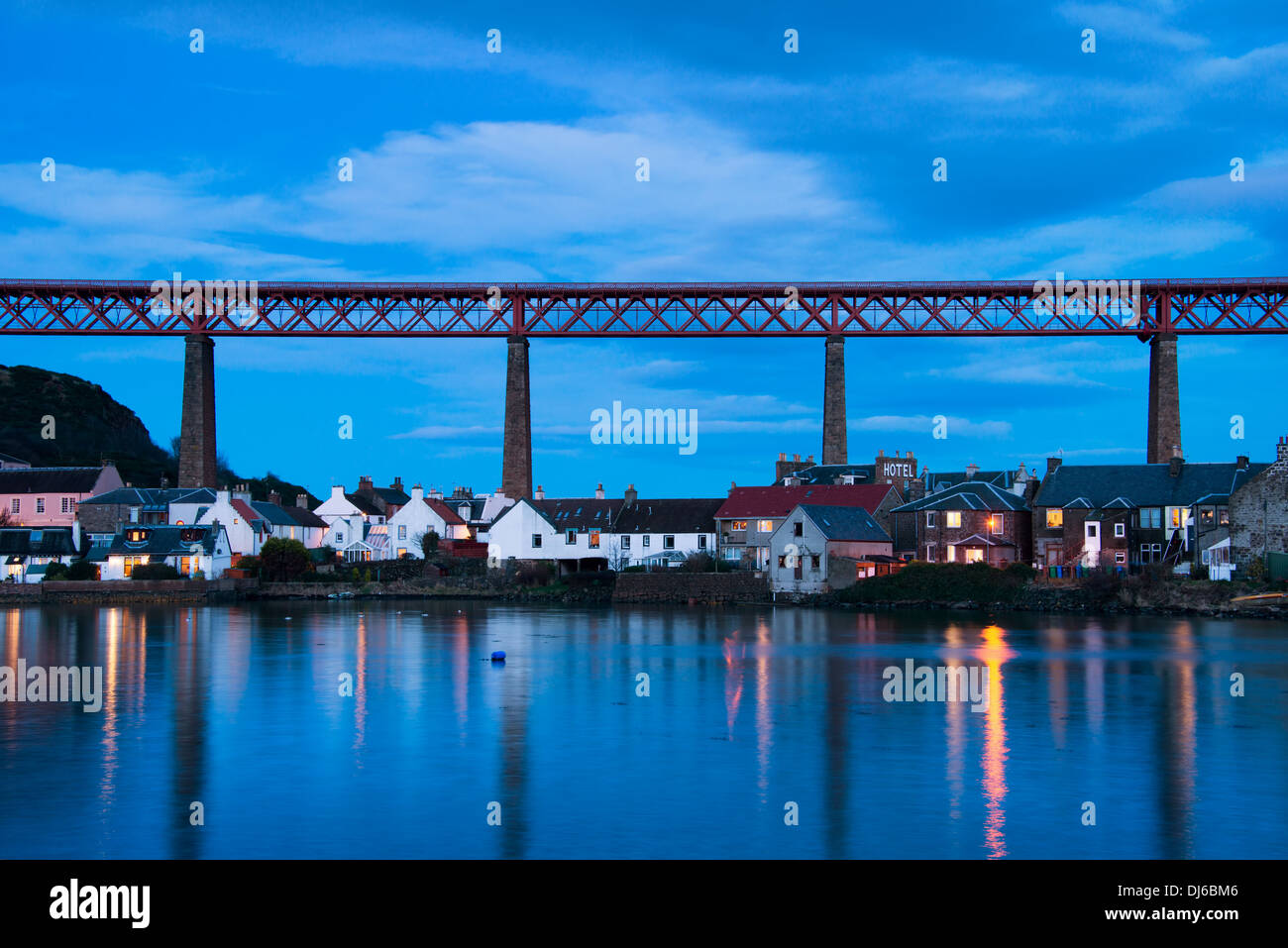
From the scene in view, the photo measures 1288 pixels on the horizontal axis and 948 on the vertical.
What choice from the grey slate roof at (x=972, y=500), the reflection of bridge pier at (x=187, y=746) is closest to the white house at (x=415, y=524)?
the grey slate roof at (x=972, y=500)

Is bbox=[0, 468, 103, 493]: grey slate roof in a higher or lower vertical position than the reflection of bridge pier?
higher

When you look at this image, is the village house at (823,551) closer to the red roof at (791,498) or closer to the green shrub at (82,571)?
the red roof at (791,498)

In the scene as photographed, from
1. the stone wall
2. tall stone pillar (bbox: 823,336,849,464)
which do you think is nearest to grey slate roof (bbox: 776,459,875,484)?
tall stone pillar (bbox: 823,336,849,464)

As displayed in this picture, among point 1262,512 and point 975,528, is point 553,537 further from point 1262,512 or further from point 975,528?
point 1262,512

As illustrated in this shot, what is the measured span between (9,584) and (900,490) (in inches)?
2136

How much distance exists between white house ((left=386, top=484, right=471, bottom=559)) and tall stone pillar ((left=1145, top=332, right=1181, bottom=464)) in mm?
47572

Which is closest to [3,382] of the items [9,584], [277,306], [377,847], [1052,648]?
[277,306]

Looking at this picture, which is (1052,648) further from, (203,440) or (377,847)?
(203,440)

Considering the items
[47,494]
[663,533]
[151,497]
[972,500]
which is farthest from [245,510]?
[972,500]

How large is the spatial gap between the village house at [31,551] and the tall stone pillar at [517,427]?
Result: 93.0 ft

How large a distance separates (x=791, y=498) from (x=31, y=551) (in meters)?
47.7

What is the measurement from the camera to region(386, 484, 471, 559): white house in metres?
90.8

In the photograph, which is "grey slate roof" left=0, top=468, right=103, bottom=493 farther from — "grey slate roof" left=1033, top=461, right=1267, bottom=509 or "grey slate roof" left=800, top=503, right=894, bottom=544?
"grey slate roof" left=1033, top=461, right=1267, bottom=509
